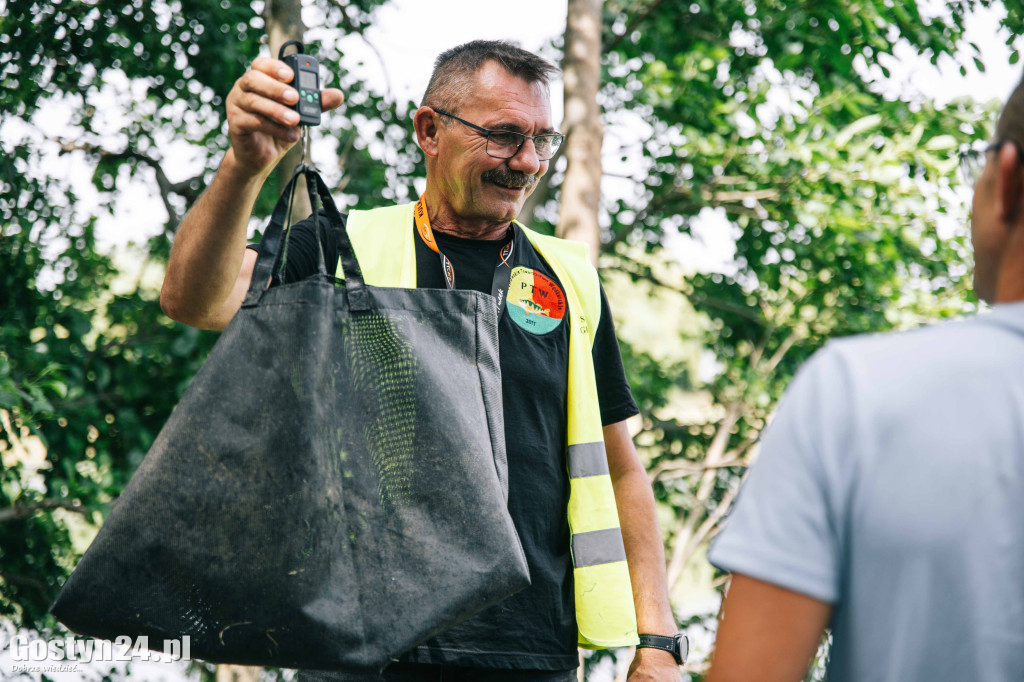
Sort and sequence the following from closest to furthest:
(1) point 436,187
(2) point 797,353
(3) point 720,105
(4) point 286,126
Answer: (4) point 286,126 → (1) point 436,187 → (3) point 720,105 → (2) point 797,353

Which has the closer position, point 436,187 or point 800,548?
point 800,548

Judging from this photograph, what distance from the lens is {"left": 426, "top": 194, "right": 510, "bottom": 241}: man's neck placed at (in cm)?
209

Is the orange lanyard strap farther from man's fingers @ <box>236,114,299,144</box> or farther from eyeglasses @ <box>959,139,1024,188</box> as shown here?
eyeglasses @ <box>959,139,1024,188</box>

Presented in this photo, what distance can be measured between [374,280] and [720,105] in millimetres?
4602

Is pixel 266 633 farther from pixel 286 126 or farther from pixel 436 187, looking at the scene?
pixel 436 187

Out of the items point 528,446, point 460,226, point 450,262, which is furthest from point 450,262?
point 528,446

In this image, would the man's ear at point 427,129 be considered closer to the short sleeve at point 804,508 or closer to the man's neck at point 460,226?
the man's neck at point 460,226

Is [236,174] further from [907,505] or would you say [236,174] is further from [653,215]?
[653,215]

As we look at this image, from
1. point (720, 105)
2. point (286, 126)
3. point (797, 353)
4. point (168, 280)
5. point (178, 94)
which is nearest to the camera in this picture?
point (286, 126)

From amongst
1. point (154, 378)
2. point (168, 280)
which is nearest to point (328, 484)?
point (168, 280)

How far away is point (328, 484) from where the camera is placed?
1404 millimetres

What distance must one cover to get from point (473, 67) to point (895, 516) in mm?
1595

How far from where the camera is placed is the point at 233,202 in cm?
154

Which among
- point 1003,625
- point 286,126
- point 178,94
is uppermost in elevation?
point 178,94
